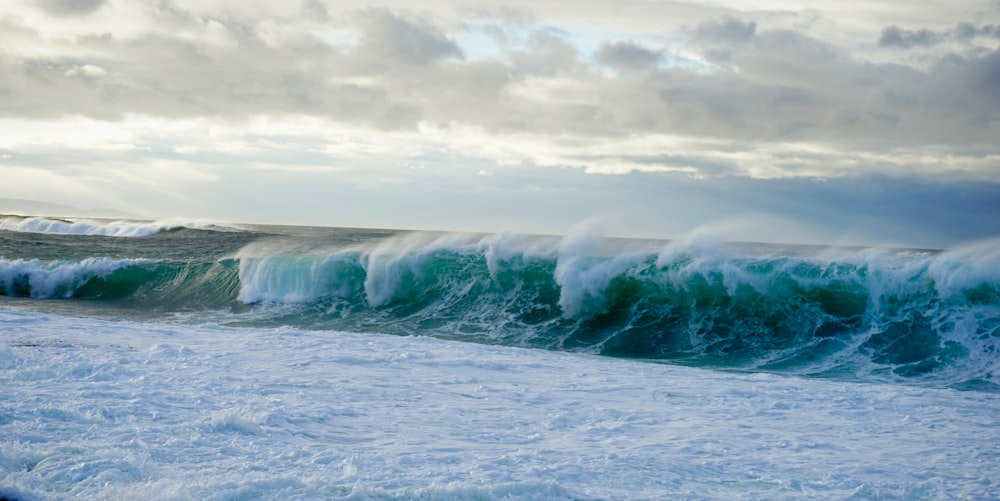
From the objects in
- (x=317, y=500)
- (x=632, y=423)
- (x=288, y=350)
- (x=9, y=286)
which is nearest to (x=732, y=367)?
(x=632, y=423)

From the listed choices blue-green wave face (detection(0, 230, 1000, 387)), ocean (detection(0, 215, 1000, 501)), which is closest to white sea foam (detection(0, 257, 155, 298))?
blue-green wave face (detection(0, 230, 1000, 387))

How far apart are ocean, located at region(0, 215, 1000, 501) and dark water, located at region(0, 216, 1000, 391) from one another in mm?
64

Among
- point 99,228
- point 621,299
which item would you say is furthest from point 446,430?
point 99,228

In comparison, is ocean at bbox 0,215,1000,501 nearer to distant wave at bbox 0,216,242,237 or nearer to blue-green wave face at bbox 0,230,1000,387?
blue-green wave face at bbox 0,230,1000,387

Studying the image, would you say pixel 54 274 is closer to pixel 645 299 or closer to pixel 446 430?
pixel 645 299

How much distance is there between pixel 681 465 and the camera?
5512 mm

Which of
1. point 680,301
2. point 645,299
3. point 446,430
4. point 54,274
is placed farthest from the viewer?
point 54,274

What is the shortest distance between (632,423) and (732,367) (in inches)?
249

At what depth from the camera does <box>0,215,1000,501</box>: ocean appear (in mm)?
5070

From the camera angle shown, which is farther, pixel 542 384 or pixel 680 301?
pixel 680 301

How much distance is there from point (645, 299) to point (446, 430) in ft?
35.9

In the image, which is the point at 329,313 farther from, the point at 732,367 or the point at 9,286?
the point at 9,286

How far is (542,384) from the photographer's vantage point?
Answer: 28.1ft

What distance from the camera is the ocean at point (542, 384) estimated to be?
507 cm
